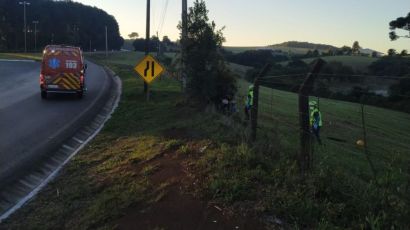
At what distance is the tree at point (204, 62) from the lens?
668 inches

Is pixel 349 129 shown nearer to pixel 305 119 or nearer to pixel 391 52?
pixel 305 119

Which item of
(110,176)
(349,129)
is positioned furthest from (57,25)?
(110,176)

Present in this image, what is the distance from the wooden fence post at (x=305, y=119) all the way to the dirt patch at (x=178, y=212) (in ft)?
5.20

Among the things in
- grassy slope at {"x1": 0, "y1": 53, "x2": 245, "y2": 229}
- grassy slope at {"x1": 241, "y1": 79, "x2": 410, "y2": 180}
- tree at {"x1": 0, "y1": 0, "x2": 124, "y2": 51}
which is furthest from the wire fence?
tree at {"x1": 0, "y1": 0, "x2": 124, "y2": 51}

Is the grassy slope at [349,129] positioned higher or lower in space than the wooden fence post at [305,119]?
lower

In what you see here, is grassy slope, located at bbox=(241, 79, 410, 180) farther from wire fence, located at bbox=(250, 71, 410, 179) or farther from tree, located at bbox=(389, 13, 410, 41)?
tree, located at bbox=(389, 13, 410, 41)

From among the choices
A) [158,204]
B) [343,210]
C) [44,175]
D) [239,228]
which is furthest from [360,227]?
[44,175]

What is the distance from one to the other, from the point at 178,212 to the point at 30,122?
35.6 ft

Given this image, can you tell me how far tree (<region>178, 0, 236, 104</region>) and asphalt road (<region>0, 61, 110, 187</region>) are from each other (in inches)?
165

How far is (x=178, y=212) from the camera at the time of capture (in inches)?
264

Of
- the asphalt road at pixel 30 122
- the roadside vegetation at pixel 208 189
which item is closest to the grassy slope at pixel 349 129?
the roadside vegetation at pixel 208 189

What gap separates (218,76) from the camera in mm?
Answer: 17391

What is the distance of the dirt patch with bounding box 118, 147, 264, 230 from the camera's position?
243 inches

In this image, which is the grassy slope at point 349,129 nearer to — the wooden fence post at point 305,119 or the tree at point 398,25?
the wooden fence post at point 305,119
